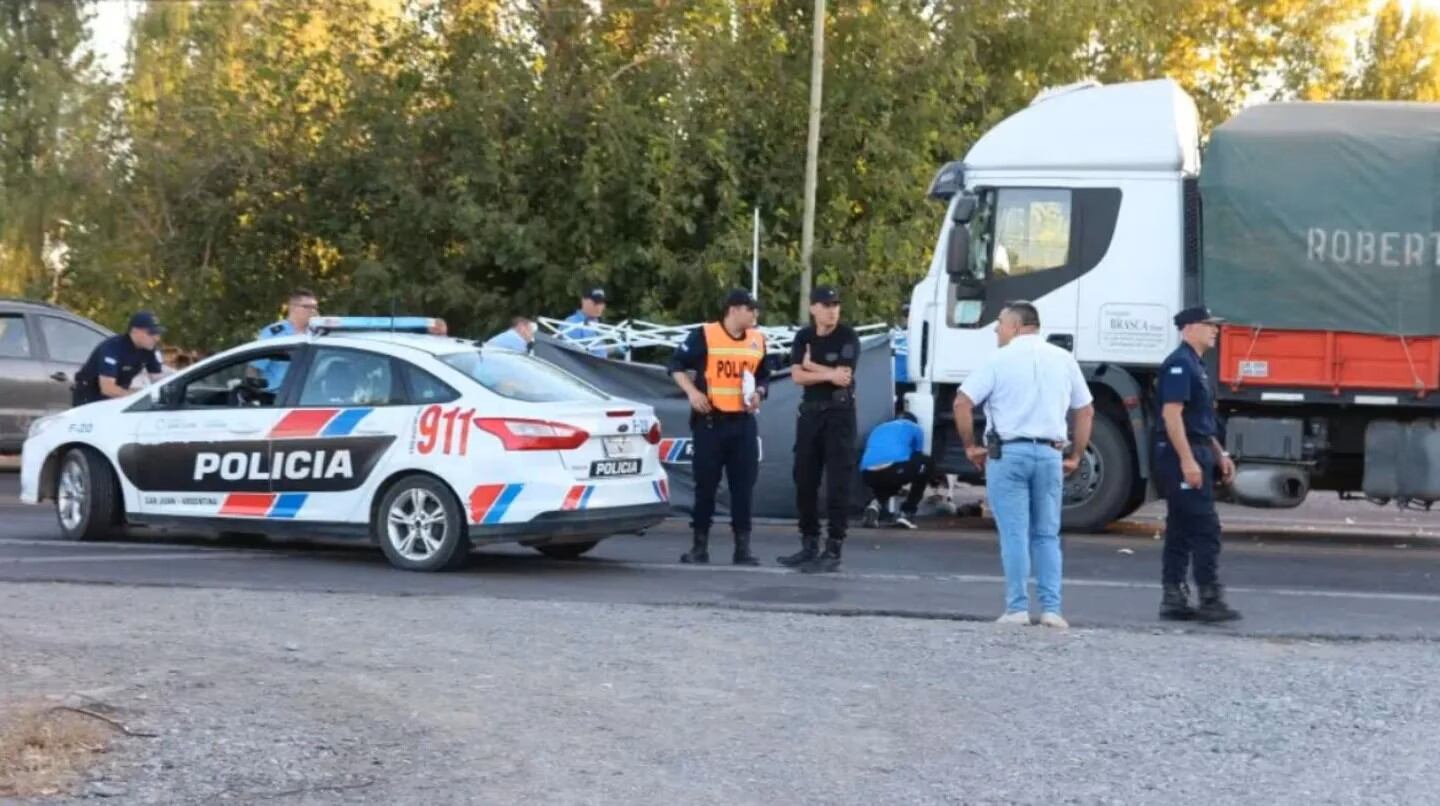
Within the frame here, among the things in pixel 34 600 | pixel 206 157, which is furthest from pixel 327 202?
pixel 34 600

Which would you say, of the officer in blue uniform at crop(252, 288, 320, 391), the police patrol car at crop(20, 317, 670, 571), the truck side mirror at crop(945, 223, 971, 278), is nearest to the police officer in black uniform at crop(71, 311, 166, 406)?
the officer in blue uniform at crop(252, 288, 320, 391)

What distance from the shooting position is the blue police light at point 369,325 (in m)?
14.3

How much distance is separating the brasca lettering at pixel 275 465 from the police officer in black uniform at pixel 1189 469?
16.4 feet

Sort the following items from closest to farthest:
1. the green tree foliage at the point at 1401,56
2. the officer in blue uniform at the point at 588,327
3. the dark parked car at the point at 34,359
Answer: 1. the officer in blue uniform at the point at 588,327
2. the dark parked car at the point at 34,359
3. the green tree foliage at the point at 1401,56

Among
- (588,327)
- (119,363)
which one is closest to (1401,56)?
(588,327)

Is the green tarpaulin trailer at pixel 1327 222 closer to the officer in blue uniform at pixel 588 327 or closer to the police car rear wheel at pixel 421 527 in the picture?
the officer in blue uniform at pixel 588 327

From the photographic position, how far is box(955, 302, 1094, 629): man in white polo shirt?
10.2 meters

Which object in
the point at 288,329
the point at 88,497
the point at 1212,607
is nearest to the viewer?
the point at 1212,607

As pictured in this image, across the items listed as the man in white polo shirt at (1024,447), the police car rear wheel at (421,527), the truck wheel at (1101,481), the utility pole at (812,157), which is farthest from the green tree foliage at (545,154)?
the man in white polo shirt at (1024,447)

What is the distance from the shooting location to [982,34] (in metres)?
26.5

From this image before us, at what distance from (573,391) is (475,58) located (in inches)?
508

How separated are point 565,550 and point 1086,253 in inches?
188

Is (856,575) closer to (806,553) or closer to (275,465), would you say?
(806,553)

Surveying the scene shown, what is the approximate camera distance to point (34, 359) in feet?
65.2
